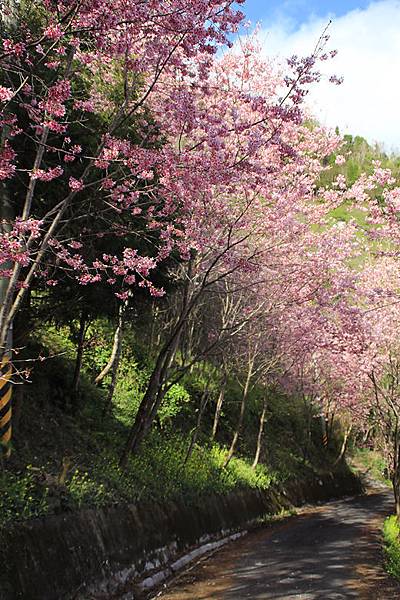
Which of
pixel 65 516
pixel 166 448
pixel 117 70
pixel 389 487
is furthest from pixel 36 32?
pixel 389 487

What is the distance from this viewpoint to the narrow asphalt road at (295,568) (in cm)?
956

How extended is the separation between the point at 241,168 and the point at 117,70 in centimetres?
276

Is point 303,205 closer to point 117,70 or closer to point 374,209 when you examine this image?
point 374,209

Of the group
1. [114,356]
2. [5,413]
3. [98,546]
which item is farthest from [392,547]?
[5,413]

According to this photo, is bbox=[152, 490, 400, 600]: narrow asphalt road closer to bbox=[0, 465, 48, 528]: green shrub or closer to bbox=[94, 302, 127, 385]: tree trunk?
bbox=[0, 465, 48, 528]: green shrub

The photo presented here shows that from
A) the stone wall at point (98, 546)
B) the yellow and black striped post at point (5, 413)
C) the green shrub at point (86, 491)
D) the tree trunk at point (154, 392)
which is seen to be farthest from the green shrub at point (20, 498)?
the tree trunk at point (154, 392)

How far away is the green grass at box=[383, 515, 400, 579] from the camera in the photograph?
39.1 feet

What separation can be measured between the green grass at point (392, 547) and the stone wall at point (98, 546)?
4200mm

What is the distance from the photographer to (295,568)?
37.9 ft

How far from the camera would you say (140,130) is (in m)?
9.95

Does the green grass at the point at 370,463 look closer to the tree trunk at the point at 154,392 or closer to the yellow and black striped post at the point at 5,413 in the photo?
the tree trunk at the point at 154,392

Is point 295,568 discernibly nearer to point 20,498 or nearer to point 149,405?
point 149,405

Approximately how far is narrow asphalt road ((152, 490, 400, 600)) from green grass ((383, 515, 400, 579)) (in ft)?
0.74

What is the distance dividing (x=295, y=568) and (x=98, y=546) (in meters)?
4.83
